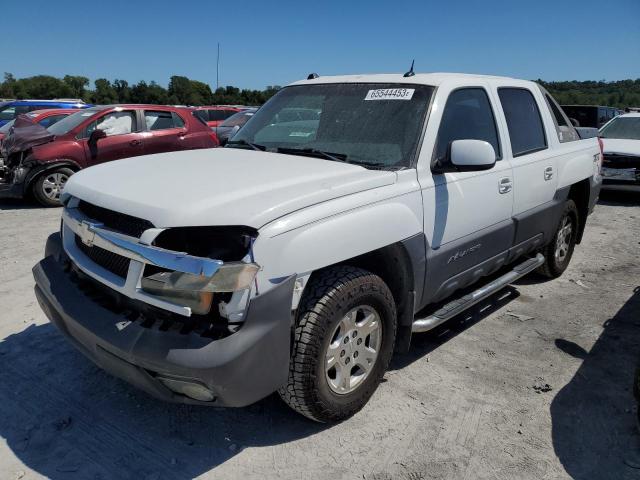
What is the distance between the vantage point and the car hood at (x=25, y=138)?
8008 mm

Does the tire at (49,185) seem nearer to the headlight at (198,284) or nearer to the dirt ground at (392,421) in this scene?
the dirt ground at (392,421)

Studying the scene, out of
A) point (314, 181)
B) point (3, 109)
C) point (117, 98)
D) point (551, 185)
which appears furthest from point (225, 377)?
point (117, 98)

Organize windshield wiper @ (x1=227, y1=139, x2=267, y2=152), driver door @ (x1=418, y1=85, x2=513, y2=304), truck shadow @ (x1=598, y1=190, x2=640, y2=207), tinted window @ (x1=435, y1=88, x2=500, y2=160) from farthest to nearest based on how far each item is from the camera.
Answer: truck shadow @ (x1=598, y1=190, x2=640, y2=207) < windshield wiper @ (x1=227, y1=139, x2=267, y2=152) < tinted window @ (x1=435, y1=88, x2=500, y2=160) < driver door @ (x1=418, y1=85, x2=513, y2=304)

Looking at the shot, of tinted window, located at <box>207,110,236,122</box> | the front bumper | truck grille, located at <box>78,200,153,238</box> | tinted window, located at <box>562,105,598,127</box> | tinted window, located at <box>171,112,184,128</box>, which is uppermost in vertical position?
tinted window, located at <box>562,105,598,127</box>

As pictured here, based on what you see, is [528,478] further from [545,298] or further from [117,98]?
[117,98]

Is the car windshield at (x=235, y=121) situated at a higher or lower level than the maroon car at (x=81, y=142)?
higher

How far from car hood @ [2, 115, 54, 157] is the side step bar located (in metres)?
7.24

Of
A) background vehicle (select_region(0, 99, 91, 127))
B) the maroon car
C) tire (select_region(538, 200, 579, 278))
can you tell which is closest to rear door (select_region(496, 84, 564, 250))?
tire (select_region(538, 200, 579, 278))

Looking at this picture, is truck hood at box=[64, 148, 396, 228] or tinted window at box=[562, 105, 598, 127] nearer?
truck hood at box=[64, 148, 396, 228]

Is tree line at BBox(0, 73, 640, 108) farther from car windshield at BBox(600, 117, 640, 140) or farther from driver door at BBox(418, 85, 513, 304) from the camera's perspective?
driver door at BBox(418, 85, 513, 304)

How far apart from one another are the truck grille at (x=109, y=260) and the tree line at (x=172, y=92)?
36913 millimetres

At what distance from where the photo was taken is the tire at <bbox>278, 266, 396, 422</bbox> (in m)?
2.40

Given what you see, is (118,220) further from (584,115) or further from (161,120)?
(584,115)

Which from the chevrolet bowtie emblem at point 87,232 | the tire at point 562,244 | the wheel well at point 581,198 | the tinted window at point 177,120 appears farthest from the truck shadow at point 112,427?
the tinted window at point 177,120
